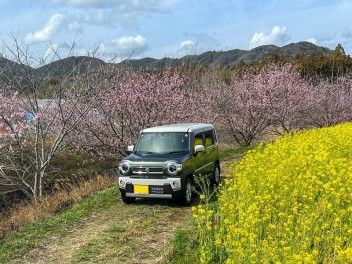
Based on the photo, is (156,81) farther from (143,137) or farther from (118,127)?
(143,137)

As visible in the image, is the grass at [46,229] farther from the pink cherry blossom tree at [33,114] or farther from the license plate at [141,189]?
the pink cherry blossom tree at [33,114]

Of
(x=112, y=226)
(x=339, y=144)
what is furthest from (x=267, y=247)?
(x=339, y=144)

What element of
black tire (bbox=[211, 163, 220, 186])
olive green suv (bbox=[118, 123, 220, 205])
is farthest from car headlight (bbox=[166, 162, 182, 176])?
black tire (bbox=[211, 163, 220, 186])

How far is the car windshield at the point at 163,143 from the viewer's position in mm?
10211

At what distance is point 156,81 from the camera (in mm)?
19484

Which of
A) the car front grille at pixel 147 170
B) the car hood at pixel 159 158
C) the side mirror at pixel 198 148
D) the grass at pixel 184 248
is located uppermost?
the side mirror at pixel 198 148

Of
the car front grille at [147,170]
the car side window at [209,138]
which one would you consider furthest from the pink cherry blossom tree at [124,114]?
the car front grille at [147,170]

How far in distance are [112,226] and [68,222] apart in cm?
113

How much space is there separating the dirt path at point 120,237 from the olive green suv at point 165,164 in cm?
43

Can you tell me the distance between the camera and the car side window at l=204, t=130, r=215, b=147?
11.5 m

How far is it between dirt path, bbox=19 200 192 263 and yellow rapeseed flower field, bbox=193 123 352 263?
1088 millimetres

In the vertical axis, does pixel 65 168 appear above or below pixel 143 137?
below

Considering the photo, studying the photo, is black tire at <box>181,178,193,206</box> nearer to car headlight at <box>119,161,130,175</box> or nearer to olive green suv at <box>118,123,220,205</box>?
olive green suv at <box>118,123,220,205</box>

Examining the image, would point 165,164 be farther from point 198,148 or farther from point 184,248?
point 184,248
